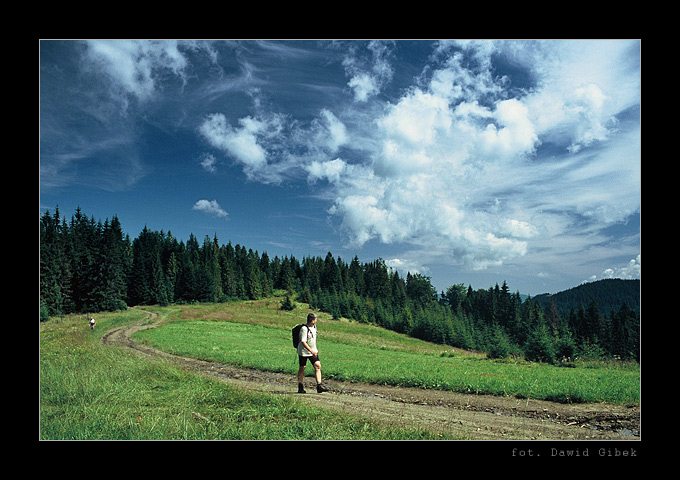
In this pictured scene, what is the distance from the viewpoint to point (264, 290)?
178 ft

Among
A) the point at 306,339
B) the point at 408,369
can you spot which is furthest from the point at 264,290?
the point at 306,339

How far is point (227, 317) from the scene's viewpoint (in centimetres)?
3941

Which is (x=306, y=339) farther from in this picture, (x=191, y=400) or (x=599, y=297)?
(x=599, y=297)

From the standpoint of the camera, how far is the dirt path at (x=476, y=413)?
7297mm

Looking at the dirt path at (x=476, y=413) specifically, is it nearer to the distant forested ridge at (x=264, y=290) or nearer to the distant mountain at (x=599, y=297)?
the distant forested ridge at (x=264, y=290)

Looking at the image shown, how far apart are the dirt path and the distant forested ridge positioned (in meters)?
14.9

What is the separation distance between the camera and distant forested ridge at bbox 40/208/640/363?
3162 centimetres

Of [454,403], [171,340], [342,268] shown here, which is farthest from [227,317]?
[342,268]

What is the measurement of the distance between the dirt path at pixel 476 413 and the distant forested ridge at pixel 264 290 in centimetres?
1488

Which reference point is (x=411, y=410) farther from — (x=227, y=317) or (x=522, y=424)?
(x=227, y=317)

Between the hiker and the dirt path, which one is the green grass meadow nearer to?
the dirt path
